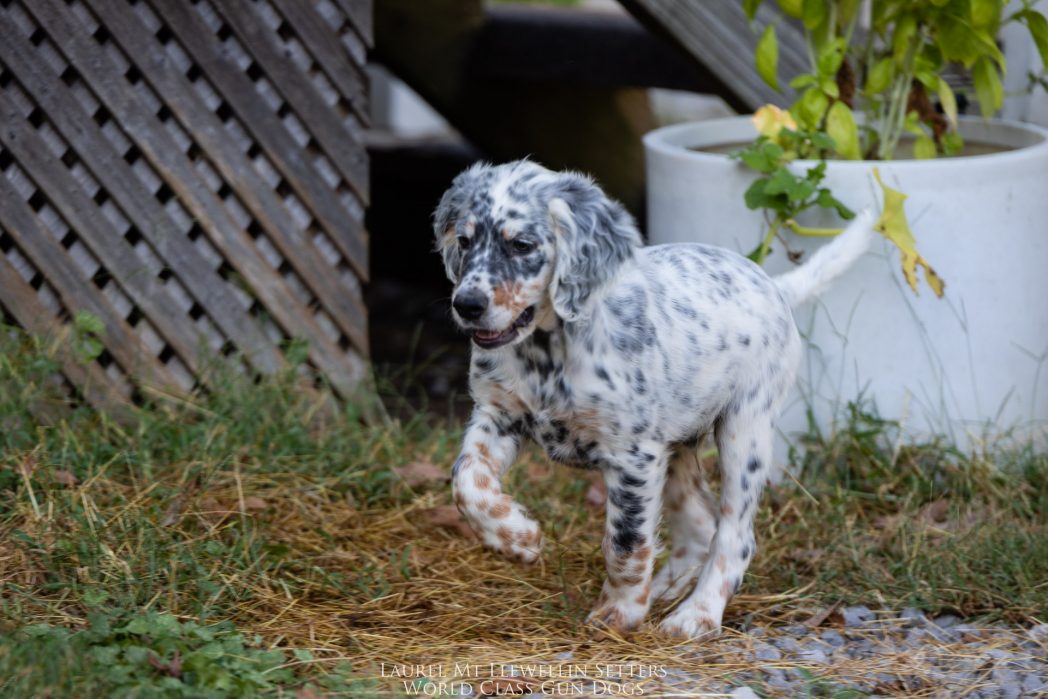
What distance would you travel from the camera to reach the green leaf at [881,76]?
14.6ft

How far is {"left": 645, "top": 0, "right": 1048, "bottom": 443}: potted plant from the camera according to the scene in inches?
166

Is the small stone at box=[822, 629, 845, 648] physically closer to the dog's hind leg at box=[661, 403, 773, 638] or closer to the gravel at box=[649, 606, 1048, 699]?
the gravel at box=[649, 606, 1048, 699]

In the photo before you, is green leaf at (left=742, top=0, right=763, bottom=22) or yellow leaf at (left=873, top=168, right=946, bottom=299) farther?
green leaf at (left=742, top=0, right=763, bottom=22)

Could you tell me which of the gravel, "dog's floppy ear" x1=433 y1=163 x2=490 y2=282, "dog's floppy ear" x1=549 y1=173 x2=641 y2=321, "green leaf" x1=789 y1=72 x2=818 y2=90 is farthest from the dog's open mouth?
"green leaf" x1=789 y1=72 x2=818 y2=90

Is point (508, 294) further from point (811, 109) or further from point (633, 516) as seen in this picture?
point (811, 109)

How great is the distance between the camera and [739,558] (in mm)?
3432

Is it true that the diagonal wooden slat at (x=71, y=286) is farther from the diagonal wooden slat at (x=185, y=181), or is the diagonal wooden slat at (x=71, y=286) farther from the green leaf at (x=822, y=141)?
the green leaf at (x=822, y=141)

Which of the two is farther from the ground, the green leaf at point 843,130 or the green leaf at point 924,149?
the green leaf at point 843,130

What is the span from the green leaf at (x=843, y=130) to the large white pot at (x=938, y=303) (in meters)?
0.16

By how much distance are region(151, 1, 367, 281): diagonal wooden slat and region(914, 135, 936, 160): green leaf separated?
201 centimetres

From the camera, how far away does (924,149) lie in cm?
446

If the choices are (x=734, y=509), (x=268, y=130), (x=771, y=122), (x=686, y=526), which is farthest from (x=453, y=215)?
(x=268, y=130)

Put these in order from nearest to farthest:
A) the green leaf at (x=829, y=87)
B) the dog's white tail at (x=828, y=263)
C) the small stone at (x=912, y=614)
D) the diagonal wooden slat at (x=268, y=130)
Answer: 1. the small stone at (x=912, y=614)
2. the dog's white tail at (x=828, y=263)
3. the green leaf at (x=829, y=87)
4. the diagonal wooden slat at (x=268, y=130)

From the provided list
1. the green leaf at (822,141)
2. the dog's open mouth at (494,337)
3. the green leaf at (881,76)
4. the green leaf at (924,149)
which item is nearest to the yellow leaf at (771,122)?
the green leaf at (822,141)
